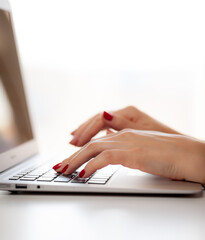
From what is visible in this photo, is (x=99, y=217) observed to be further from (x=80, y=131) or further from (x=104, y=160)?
(x=80, y=131)

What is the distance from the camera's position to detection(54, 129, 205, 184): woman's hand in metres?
0.62

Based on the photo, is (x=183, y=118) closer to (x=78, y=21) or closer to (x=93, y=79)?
(x=93, y=79)

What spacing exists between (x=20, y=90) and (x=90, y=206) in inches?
23.7

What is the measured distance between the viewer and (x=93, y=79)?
2588mm

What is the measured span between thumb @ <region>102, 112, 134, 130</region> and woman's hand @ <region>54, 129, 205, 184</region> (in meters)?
0.25

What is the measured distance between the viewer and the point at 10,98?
945 millimetres

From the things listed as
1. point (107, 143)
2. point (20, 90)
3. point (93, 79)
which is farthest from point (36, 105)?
point (107, 143)

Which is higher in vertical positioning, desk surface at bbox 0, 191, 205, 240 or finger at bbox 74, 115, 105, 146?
finger at bbox 74, 115, 105, 146

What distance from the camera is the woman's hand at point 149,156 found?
623mm

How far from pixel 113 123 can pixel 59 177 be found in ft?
1.08

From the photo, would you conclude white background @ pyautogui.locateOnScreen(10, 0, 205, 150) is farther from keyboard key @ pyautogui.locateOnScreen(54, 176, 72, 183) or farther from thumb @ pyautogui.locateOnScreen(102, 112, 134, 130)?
keyboard key @ pyautogui.locateOnScreen(54, 176, 72, 183)

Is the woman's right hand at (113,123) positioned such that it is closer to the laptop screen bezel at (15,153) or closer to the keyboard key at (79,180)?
the laptop screen bezel at (15,153)

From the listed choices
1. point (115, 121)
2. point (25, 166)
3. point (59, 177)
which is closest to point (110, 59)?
point (115, 121)

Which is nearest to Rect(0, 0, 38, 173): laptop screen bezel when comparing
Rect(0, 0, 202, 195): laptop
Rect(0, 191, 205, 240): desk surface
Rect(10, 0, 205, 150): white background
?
Rect(0, 0, 202, 195): laptop
